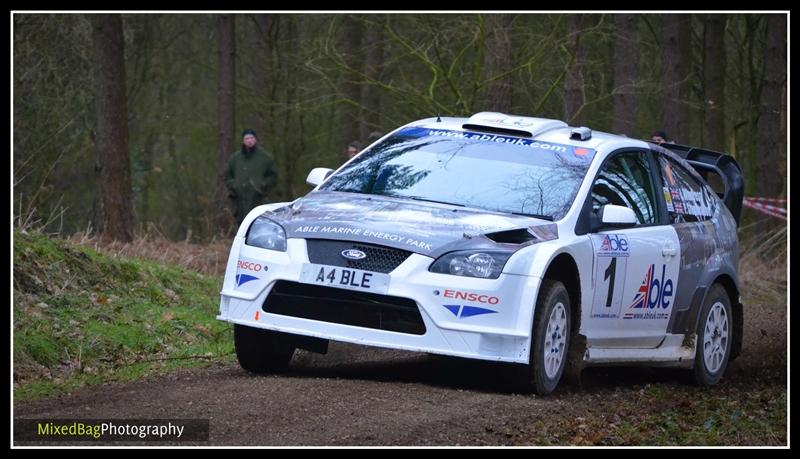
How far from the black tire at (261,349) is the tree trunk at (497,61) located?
9.51 m

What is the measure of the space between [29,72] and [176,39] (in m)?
7.37

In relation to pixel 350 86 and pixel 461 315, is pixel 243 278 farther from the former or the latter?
pixel 350 86

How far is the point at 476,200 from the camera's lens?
28.9 ft

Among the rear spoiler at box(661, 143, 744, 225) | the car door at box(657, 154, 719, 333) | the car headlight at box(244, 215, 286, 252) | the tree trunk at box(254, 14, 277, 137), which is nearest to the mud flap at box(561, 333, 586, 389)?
the car door at box(657, 154, 719, 333)

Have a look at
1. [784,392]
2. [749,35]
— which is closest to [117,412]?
[784,392]

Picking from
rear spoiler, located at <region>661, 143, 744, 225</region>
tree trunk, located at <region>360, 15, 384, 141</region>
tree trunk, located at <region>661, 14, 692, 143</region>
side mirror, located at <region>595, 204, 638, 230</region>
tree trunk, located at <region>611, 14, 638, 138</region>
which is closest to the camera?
side mirror, located at <region>595, 204, 638, 230</region>

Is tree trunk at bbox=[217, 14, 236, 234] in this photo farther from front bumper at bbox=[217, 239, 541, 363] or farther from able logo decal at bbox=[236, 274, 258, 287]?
front bumper at bbox=[217, 239, 541, 363]

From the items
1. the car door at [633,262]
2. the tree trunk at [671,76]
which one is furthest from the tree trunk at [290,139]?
the car door at [633,262]

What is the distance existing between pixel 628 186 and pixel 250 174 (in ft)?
35.0

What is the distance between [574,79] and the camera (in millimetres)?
18703

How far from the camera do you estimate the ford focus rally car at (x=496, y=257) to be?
787cm

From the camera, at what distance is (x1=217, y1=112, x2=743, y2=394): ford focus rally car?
787 cm

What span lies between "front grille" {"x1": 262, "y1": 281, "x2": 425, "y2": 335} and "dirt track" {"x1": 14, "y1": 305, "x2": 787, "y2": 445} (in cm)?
38
